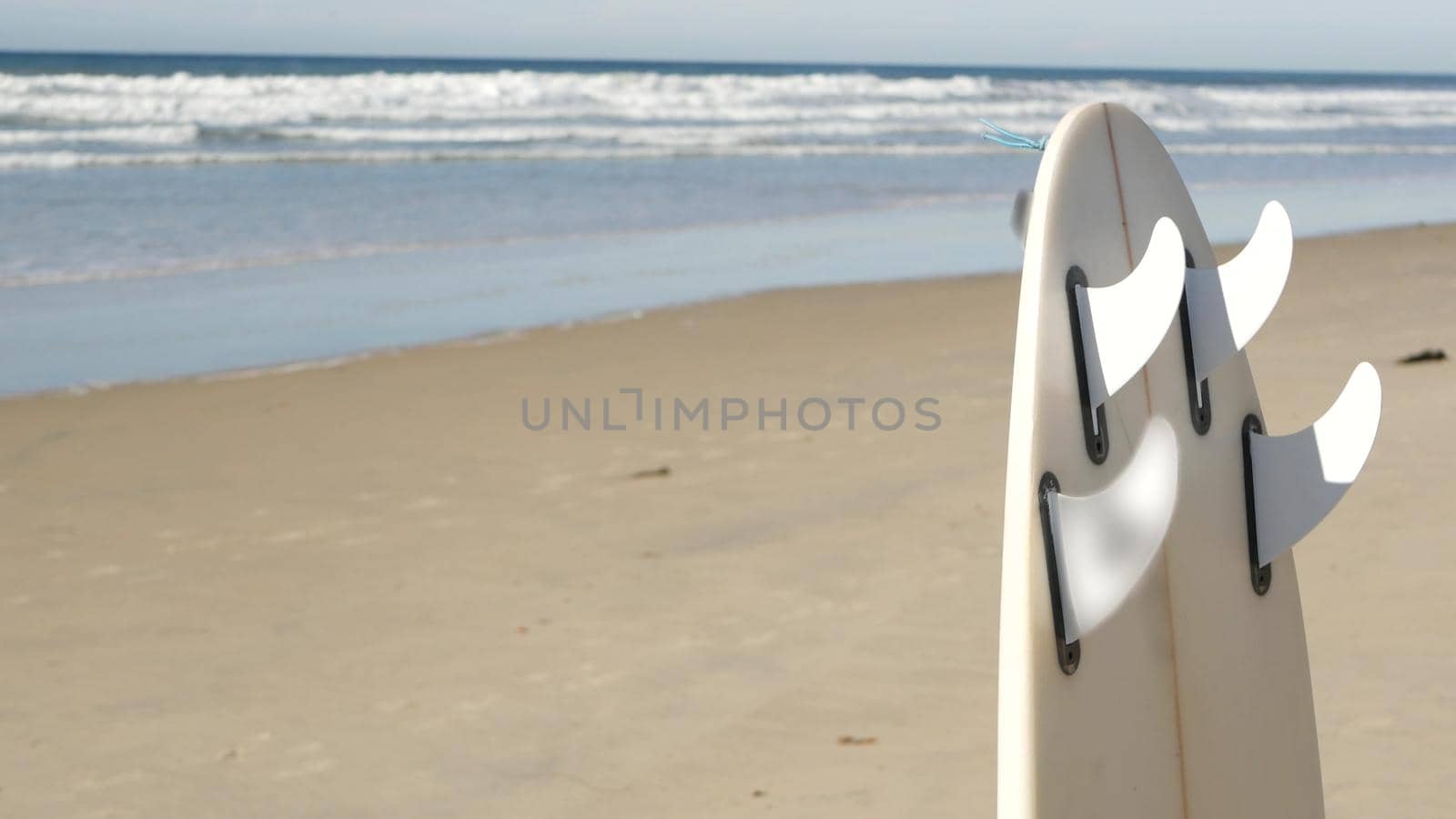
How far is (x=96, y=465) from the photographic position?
473cm

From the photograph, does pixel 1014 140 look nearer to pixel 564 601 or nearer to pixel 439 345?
pixel 564 601

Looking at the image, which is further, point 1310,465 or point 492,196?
point 492,196

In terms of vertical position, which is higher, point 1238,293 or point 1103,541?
point 1238,293

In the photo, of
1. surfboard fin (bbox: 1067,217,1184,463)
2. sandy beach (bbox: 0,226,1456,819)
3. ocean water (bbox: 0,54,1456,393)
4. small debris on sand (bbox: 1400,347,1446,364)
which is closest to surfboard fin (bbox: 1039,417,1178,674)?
surfboard fin (bbox: 1067,217,1184,463)

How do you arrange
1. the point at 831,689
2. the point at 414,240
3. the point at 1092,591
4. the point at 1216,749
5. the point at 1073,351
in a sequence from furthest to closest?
the point at 414,240 < the point at 831,689 < the point at 1216,749 < the point at 1073,351 < the point at 1092,591

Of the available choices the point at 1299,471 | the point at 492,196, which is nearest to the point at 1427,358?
the point at 1299,471

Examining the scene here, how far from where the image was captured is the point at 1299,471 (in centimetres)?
183

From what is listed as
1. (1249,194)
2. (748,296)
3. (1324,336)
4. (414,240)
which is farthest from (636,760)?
(1249,194)

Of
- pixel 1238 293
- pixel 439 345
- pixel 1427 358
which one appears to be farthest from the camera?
pixel 439 345

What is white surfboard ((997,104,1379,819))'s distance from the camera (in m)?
1.60

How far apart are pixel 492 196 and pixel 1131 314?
1235 centimetres

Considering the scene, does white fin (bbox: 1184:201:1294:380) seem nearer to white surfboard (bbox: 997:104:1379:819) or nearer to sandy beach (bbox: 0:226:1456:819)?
white surfboard (bbox: 997:104:1379:819)

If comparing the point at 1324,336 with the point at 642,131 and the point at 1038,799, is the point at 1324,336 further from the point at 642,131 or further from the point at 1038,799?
the point at 642,131

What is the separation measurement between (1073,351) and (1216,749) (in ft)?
1.79
